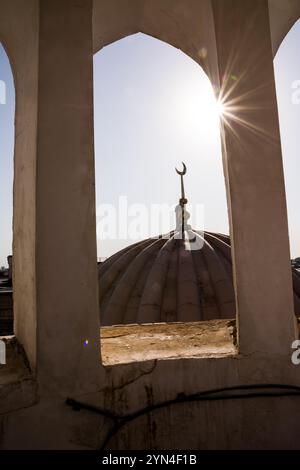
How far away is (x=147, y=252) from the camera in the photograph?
11477mm

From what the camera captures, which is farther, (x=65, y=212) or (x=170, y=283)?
(x=170, y=283)

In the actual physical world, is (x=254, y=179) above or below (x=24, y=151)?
below

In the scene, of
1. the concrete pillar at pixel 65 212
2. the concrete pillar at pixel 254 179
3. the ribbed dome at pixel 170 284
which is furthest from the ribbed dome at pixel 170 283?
the concrete pillar at pixel 65 212

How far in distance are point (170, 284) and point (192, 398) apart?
26.2 ft

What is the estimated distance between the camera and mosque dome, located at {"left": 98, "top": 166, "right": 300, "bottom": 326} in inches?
363

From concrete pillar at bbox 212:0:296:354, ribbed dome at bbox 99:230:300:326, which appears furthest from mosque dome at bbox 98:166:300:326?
concrete pillar at bbox 212:0:296:354

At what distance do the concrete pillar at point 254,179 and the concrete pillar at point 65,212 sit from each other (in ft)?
2.79

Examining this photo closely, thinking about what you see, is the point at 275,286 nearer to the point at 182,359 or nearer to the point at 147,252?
the point at 182,359

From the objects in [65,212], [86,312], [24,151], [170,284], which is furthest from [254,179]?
[170,284]

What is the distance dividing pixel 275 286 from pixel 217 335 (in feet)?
2.16

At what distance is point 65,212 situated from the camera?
208 centimetres

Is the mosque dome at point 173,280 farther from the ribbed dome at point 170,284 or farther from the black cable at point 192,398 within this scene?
the black cable at point 192,398

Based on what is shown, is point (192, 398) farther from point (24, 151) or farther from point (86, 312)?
point (24, 151)
